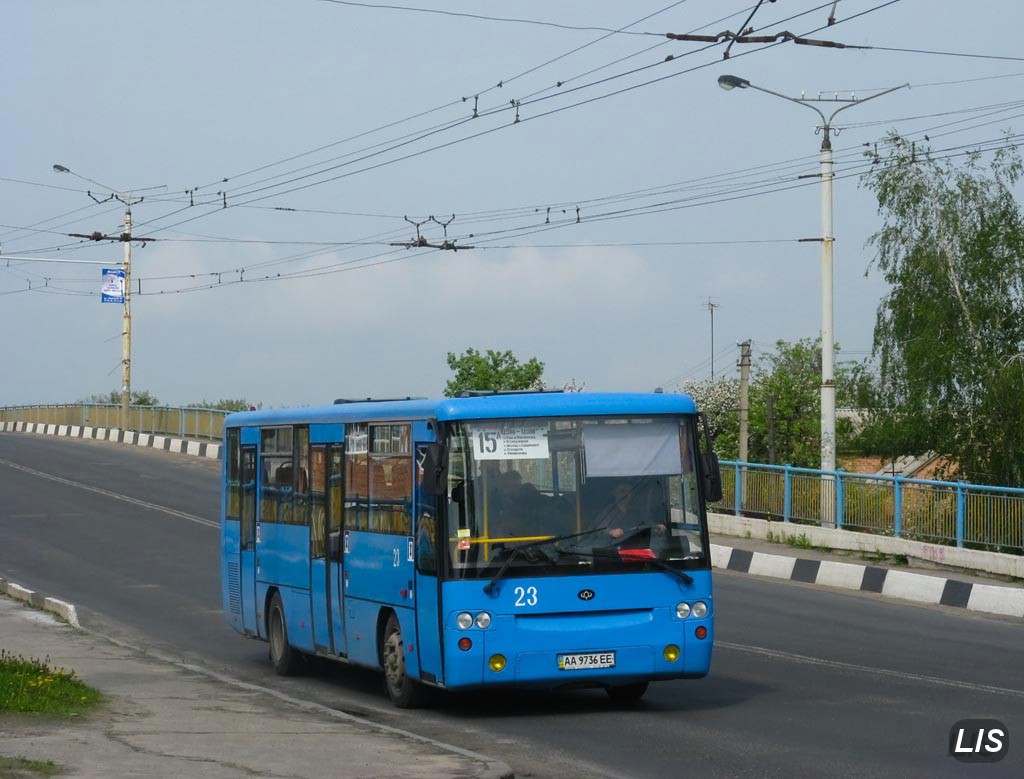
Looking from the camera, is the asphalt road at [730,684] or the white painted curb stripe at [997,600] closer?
the asphalt road at [730,684]

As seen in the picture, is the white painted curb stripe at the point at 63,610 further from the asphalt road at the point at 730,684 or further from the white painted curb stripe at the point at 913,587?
the white painted curb stripe at the point at 913,587

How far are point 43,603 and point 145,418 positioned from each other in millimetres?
41747

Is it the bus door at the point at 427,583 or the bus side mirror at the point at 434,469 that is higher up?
the bus side mirror at the point at 434,469

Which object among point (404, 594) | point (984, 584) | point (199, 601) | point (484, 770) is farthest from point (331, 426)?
point (984, 584)

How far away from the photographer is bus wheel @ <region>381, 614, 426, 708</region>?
41.0 feet

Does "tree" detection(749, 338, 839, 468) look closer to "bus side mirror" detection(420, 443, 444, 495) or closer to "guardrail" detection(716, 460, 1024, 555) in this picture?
"guardrail" detection(716, 460, 1024, 555)

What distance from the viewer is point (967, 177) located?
113 ft

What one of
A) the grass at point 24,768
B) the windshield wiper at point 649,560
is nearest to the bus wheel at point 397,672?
the windshield wiper at point 649,560

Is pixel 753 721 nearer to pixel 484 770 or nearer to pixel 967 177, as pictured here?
pixel 484 770

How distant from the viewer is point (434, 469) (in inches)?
463

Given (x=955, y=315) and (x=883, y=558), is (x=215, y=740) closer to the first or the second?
(x=883, y=558)

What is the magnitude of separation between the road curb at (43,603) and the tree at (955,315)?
67.6 feet

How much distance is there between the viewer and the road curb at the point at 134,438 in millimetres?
51709

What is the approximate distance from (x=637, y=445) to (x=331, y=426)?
340 centimetres
